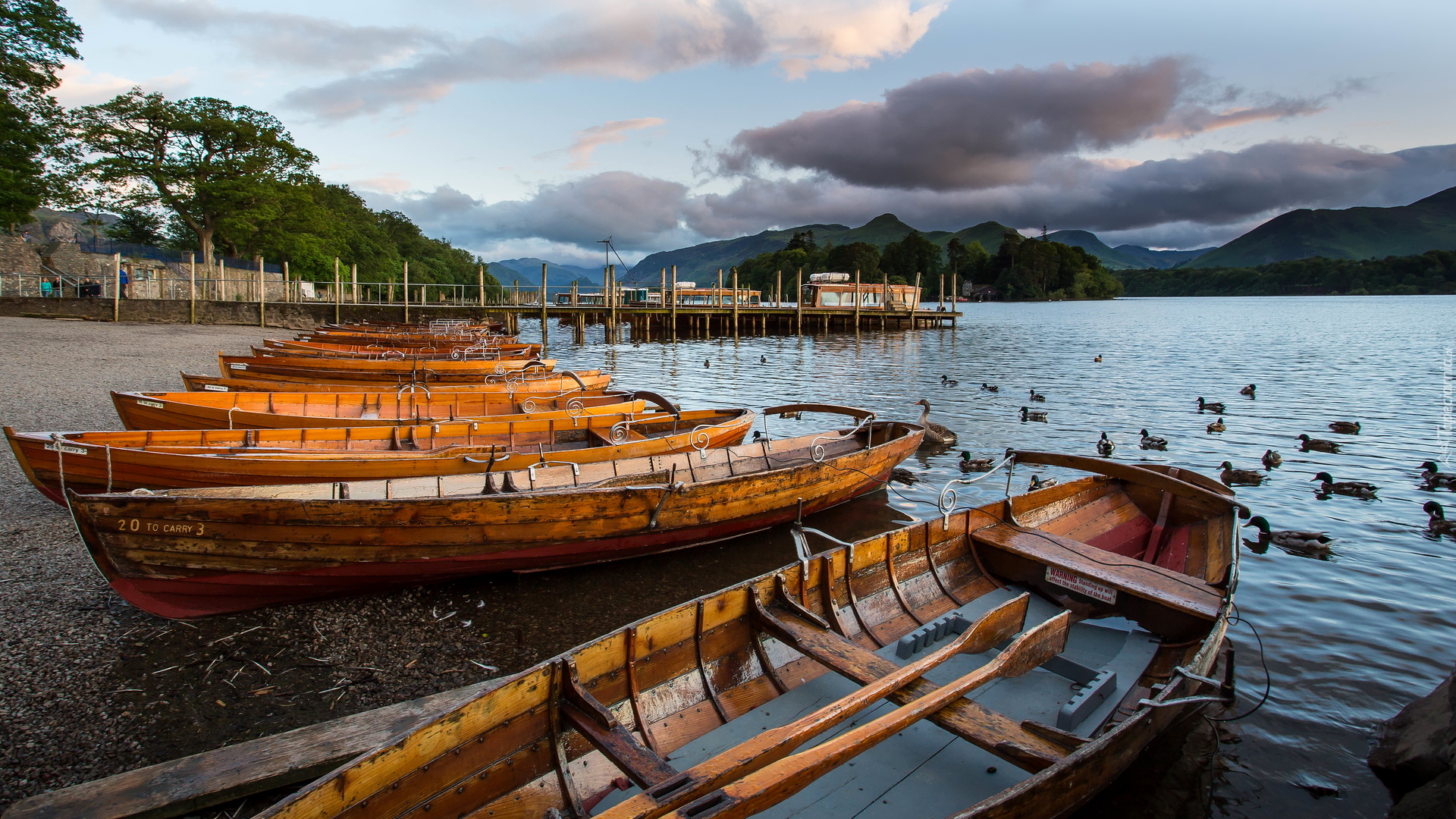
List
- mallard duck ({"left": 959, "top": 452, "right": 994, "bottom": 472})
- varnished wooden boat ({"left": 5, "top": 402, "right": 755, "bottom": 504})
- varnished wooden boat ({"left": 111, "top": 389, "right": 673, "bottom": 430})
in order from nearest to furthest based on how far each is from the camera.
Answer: varnished wooden boat ({"left": 5, "top": 402, "right": 755, "bottom": 504})
varnished wooden boat ({"left": 111, "top": 389, "right": 673, "bottom": 430})
mallard duck ({"left": 959, "top": 452, "right": 994, "bottom": 472})

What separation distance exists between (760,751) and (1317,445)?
17.1 metres

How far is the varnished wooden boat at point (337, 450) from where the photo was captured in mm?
7305

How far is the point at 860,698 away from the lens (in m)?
3.80

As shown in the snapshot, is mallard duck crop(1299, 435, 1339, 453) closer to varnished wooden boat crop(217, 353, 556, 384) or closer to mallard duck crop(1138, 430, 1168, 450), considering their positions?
mallard duck crop(1138, 430, 1168, 450)

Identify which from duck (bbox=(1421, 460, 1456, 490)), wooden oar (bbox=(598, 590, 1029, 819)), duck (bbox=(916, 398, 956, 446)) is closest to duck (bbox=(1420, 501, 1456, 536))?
duck (bbox=(1421, 460, 1456, 490))

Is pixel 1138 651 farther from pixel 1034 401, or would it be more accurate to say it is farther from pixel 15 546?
pixel 1034 401

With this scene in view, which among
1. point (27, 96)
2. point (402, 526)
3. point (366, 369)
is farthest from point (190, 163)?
point (402, 526)

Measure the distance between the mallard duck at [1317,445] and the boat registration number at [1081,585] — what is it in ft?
42.0

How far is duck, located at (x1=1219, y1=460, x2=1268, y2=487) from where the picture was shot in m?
12.4

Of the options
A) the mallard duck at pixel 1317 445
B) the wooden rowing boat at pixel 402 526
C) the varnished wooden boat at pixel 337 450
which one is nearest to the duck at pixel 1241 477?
the mallard duck at pixel 1317 445

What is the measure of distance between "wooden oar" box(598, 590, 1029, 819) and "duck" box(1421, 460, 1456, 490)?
41.8 feet

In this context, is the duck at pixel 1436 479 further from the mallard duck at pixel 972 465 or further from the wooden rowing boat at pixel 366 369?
the wooden rowing boat at pixel 366 369

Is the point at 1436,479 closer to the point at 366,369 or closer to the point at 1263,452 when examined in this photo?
the point at 1263,452

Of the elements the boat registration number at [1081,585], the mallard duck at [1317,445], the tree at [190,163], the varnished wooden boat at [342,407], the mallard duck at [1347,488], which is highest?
the tree at [190,163]
